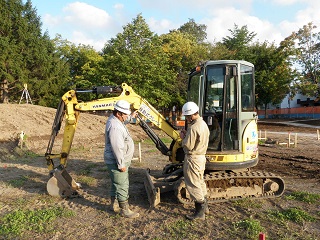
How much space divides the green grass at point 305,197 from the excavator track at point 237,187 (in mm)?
281

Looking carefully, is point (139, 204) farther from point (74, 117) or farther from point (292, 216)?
point (292, 216)

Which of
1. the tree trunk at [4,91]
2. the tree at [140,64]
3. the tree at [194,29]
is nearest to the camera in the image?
the tree at [140,64]

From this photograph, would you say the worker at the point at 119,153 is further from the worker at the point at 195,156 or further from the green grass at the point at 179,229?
the worker at the point at 195,156

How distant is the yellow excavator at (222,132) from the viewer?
244 inches

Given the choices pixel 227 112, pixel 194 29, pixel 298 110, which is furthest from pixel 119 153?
pixel 194 29

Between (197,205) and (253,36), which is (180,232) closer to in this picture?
(197,205)

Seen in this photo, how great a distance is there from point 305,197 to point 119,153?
3.99 metres

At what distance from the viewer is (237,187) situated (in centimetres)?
632

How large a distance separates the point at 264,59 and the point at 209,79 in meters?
31.3

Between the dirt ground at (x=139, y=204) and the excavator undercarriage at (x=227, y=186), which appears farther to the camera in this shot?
the excavator undercarriage at (x=227, y=186)

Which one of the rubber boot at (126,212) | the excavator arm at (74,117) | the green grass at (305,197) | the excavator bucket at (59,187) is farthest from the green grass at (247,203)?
the excavator bucket at (59,187)

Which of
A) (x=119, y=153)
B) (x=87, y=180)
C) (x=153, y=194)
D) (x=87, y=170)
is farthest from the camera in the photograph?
(x=87, y=170)

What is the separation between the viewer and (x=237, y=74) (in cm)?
619

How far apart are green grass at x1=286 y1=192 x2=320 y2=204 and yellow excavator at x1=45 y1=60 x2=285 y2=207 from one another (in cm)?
30
